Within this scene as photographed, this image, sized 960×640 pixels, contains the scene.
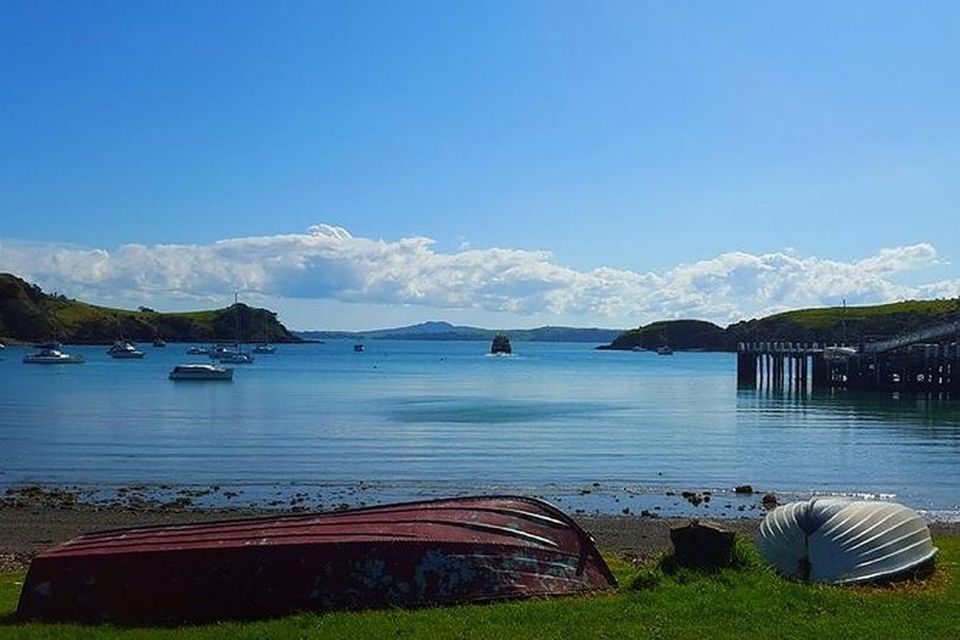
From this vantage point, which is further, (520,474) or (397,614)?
(520,474)

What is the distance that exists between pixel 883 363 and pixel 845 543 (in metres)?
75.7

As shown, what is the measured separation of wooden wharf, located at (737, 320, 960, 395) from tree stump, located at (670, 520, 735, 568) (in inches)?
2690

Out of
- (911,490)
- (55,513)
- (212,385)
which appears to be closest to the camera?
(55,513)

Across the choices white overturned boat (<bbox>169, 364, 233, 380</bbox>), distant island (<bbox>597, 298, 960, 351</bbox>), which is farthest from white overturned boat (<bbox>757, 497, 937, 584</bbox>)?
distant island (<bbox>597, 298, 960, 351</bbox>)

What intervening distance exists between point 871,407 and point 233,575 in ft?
209

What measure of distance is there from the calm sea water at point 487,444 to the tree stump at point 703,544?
15740 millimetres

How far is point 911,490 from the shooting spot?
32.1m

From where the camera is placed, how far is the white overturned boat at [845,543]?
12977 mm

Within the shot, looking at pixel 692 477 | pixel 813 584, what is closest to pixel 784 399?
pixel 692 477

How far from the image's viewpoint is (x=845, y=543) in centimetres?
1320

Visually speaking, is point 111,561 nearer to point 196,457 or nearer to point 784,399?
point 196,457

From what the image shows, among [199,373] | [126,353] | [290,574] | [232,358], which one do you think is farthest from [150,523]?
[126,353]

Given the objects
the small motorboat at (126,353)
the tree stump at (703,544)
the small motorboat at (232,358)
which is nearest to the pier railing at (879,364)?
the tree stump at (703,544)

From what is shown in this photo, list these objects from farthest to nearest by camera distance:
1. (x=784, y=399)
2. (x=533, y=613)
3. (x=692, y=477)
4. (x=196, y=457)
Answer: (x=784, y=399), (x=196, y=457), (x=692, y=477), (x=533, y=613)
